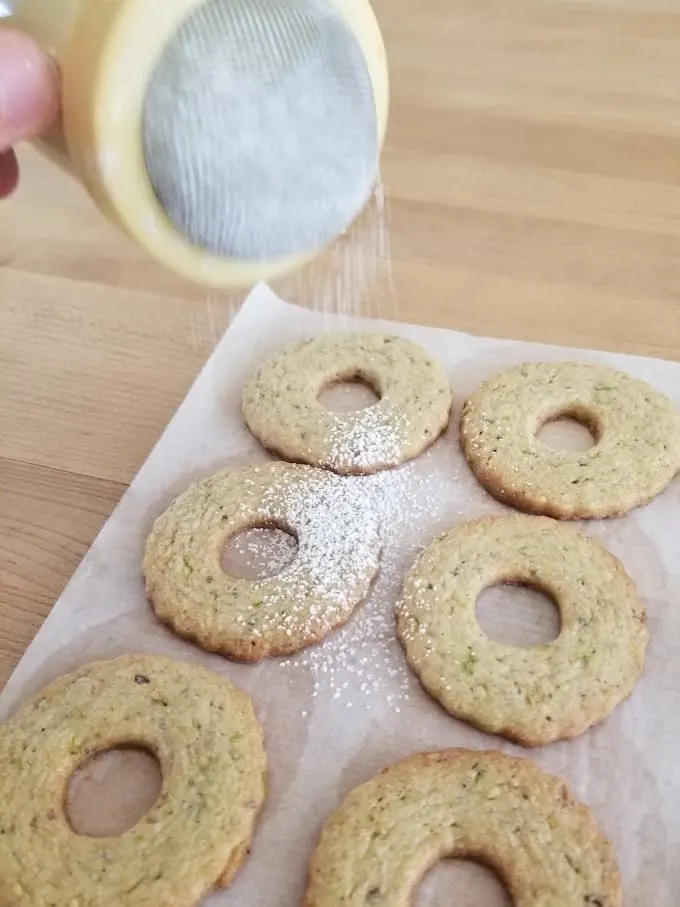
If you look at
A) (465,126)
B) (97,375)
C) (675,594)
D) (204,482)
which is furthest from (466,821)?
(465,126)

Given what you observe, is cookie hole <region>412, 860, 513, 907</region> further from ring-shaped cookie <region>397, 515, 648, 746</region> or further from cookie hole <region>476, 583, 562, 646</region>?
cookie hole <region>476, 583, 562, 646</region>

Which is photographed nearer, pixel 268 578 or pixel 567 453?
pixel 268 578

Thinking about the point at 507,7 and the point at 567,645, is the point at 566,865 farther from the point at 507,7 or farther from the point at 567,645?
the point at 507,7

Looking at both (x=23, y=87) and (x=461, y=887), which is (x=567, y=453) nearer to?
(x=461, y=887)

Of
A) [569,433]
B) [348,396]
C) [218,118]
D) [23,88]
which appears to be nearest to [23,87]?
[23,88]

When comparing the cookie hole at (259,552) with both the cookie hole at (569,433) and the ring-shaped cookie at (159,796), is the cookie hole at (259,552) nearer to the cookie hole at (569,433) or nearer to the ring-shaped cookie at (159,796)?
the ring-shaped cookie at (159,796)

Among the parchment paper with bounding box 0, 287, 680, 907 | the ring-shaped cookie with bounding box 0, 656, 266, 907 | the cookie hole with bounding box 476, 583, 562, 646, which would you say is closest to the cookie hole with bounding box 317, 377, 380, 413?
the parchment paper with bounding box 0, 287, 680, 907
